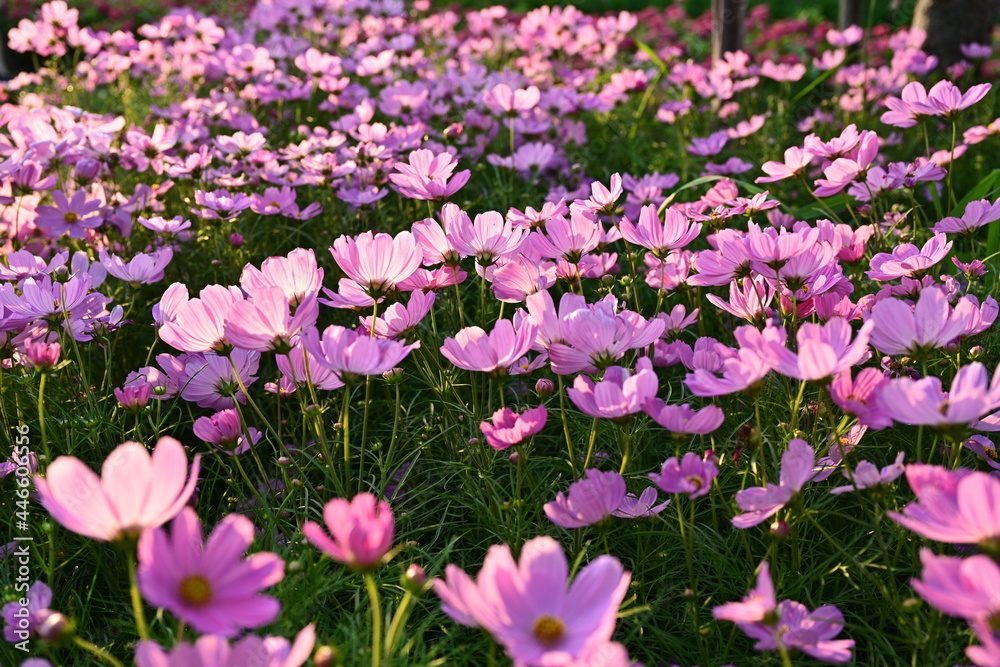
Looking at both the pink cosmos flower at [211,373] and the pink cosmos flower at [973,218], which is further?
the pink cosmos flower at [973,218]

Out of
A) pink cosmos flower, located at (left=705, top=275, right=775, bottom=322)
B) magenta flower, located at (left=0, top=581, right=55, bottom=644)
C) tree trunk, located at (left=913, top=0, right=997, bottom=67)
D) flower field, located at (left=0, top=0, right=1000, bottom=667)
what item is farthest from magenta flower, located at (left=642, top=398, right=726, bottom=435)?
tree trunk, located at (left=913, top=0, right=997, bottom=67)

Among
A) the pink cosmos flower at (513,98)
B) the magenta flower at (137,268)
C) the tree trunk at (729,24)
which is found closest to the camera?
the magenta flower at (137,268)

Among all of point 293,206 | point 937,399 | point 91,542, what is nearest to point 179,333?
point 91,542

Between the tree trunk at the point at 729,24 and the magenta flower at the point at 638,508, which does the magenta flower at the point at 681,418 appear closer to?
the magenta flower at the point at 638,508

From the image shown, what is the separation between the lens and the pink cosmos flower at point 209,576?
61cm

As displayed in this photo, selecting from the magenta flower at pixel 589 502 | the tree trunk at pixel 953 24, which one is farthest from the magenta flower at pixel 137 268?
the tree trunk at pixel 953 24

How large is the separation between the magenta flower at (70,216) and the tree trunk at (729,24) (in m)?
2.53

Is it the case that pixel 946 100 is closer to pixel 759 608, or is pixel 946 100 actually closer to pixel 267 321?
pixel 759 608

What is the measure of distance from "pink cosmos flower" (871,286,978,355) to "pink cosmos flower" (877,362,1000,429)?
16 centimetres

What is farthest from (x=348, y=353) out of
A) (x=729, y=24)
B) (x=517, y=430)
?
(x=729, y=24)

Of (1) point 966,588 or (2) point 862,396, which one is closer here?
(1) point 966,588

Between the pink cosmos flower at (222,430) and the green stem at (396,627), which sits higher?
the green stem at (396,627)

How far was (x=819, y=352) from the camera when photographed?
2.75 feet

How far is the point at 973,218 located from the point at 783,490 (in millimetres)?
735
